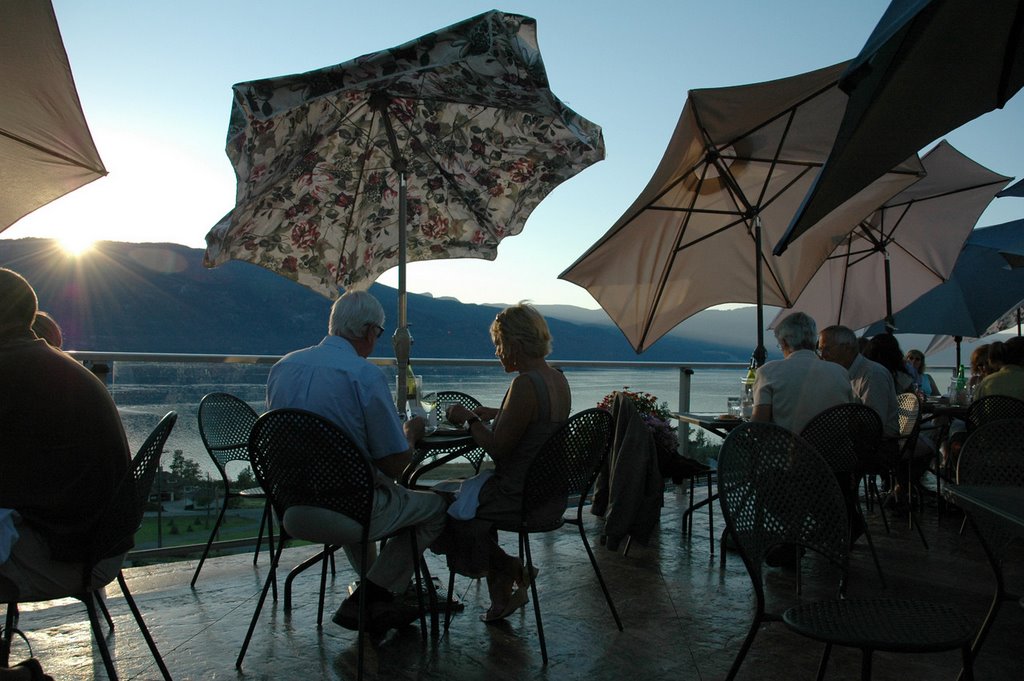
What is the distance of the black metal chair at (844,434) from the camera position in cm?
396

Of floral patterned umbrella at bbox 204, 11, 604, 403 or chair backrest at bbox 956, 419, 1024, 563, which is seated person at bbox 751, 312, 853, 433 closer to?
floral patterned umbrella at bbox 204, 11, 604, 403

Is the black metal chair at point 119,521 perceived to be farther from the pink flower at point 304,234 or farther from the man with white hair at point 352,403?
the pink flower at point 304,234

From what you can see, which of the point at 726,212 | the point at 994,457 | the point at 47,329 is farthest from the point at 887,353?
the point at 47,329

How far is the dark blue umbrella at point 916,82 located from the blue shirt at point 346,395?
1.46 meters

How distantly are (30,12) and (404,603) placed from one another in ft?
8.60

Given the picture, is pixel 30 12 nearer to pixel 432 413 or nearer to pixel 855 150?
pixel 432 413

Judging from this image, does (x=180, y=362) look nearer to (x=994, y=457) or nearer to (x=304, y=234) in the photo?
(x=304, y=234)

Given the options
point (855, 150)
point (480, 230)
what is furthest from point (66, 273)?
point (855, 150)

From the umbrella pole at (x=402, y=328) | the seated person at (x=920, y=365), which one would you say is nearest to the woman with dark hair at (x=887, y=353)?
the seated person at (x=920, y=365)

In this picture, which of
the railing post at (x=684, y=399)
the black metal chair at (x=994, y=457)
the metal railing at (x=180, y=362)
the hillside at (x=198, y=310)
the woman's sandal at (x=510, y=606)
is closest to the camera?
the black metal chair at (x=994, y=457)

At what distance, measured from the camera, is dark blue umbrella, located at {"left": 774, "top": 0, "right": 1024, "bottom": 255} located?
1.85 meters

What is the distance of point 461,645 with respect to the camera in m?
3.21

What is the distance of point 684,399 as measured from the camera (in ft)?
22.1

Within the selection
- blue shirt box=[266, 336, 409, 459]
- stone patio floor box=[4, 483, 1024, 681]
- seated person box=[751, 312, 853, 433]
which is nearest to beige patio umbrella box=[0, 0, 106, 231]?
blue shirt box=[266, 336, 409, 459]
